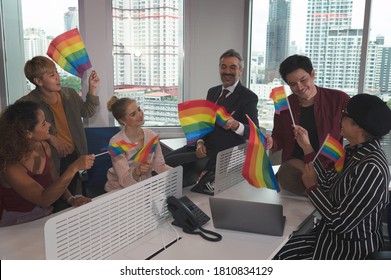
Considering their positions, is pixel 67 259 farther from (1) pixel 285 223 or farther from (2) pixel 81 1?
(2) pixel 81 1

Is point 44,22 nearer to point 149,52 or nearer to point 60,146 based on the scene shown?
point 149,52

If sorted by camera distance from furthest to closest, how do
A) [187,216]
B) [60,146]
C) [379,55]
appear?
[379,55], [60,146], [187,216]

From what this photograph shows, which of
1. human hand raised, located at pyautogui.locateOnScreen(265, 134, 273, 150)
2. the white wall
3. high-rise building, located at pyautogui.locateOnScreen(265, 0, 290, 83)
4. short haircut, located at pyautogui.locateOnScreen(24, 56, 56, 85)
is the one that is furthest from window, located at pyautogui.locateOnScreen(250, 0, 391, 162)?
short haircut, located at pyautogui.locateOnScreen(24, 56, 56, 85)

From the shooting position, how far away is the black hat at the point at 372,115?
66.2 inches

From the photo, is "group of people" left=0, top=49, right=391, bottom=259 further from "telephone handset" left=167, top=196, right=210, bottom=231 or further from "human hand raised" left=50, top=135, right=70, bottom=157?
"telephone handset" left=167, top=196, right=210, bottom=231

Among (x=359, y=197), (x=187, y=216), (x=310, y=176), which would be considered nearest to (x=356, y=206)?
(x=359, y=197)

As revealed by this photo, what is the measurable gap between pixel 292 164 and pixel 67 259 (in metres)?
1.48

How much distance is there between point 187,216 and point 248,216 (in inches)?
11.5

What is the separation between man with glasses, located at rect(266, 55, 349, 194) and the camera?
233 cm

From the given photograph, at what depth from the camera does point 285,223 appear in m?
1.90

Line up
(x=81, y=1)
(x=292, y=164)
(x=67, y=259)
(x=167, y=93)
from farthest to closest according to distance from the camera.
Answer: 1. (x=167, y=93)
2. (x=81, y=1)
3. (x=292, y=164)
4. (x=67, y=259)

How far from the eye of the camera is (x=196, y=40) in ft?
14.0

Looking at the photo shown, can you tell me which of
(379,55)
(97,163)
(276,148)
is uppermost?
(379,55)
